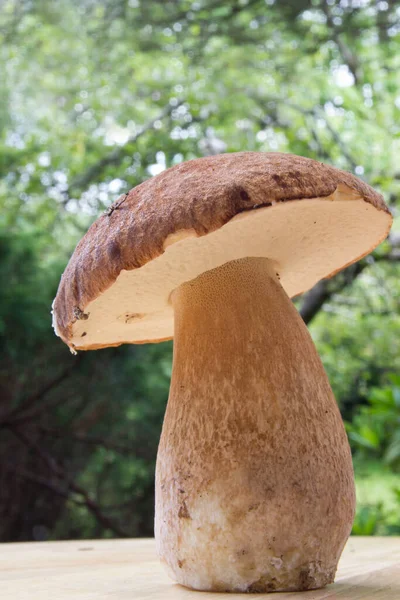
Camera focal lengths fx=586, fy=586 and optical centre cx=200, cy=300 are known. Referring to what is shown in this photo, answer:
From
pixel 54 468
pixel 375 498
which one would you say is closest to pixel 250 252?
pixel 54 468

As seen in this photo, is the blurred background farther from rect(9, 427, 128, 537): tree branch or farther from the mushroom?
the mushroom

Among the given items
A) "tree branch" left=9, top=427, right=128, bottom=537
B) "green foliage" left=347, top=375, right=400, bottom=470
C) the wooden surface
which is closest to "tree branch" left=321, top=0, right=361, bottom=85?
"green foliage" left=347, top=375, right=400, bottom=470

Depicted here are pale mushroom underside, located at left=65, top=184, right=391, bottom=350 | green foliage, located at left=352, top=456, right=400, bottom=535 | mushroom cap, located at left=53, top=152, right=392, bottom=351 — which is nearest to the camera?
mushroom cap, located at left=53, top=152, right=392, bottom=351

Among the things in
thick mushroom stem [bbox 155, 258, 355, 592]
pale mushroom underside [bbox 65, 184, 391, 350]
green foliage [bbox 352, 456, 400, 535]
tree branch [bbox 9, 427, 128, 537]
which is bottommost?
green foliage [bbox 352, 456, 400, 535]

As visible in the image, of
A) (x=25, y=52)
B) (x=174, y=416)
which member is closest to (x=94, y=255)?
(x=174, y=416)

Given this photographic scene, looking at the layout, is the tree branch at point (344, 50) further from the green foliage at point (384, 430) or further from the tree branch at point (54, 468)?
the tree branch at point (54, 468)

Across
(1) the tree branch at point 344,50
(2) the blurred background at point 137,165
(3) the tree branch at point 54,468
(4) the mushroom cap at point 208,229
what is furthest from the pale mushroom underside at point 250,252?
(1) the tree branch at point 344,50

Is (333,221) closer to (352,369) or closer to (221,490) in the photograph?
(221,490)
